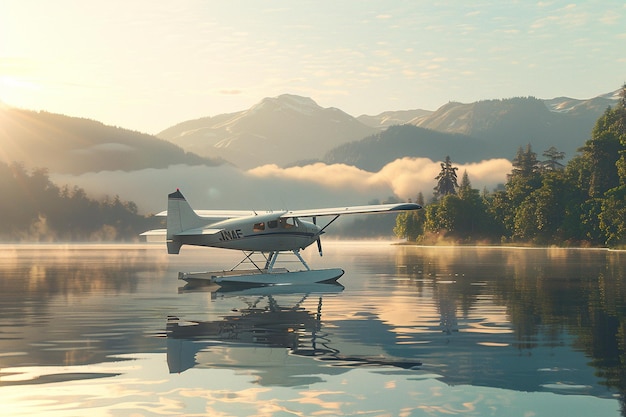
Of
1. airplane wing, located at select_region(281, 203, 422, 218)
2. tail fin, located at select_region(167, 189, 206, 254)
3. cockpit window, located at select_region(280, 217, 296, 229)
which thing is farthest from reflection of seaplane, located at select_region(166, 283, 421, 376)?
tail fin, located at select_region(167, 189, 206, 254)

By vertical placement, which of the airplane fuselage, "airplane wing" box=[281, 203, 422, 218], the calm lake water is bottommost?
the calm lake water

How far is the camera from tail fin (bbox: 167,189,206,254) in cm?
3800

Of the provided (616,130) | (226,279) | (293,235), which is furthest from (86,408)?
(616,130)

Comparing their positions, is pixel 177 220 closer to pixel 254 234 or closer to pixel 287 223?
pixel 254 234

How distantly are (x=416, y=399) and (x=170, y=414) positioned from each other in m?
3.25

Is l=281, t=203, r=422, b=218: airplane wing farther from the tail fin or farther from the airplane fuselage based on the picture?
the tail fin

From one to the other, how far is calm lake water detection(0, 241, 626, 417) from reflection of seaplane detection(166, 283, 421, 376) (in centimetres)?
4

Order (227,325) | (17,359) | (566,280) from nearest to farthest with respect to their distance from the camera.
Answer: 1. (17,359)
2. (227,325)
3. (566,280)

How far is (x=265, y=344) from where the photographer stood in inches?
685

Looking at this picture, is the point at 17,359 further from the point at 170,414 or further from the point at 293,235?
the point at 293,235

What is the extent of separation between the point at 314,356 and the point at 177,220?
2336 cm

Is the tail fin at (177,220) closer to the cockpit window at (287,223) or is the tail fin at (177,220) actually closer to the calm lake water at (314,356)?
the cockpit window at (287,223)

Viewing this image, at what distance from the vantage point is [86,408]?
11.4 m

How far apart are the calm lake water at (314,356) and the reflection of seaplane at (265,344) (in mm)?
38
